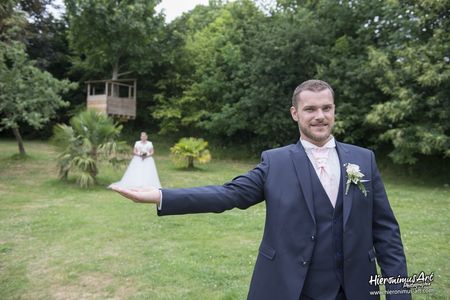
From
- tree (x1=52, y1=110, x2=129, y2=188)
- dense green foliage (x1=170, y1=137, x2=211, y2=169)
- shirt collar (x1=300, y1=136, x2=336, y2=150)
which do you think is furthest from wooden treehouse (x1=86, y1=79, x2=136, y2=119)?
shirt collar (x1=300, y1=136, x2=336, y2=150)

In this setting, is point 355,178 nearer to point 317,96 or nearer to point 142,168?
point 317,96

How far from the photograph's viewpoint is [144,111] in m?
29.7

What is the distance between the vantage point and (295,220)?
81.4 inches

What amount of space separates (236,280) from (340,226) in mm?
3439

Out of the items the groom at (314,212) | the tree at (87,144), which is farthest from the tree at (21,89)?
the groom at (314,212)

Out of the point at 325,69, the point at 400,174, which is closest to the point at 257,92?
the point at 325,69

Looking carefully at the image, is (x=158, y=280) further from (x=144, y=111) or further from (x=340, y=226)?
(x=144, y=111)

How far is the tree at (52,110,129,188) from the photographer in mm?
13211

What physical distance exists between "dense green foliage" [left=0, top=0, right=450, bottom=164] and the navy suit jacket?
44.3ft

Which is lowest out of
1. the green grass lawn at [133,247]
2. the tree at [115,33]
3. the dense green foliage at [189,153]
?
the green grass lawn at [133,247]

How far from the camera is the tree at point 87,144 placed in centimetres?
1321

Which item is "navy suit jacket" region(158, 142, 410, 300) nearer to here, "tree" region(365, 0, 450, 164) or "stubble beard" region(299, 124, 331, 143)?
"stubble beard" region(299, 124, 331, 143)

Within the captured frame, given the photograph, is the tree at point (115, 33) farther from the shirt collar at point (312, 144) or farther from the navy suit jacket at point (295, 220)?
the navy suit jacket at point (295, 220)

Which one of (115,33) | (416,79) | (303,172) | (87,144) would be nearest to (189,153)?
(87,144)
